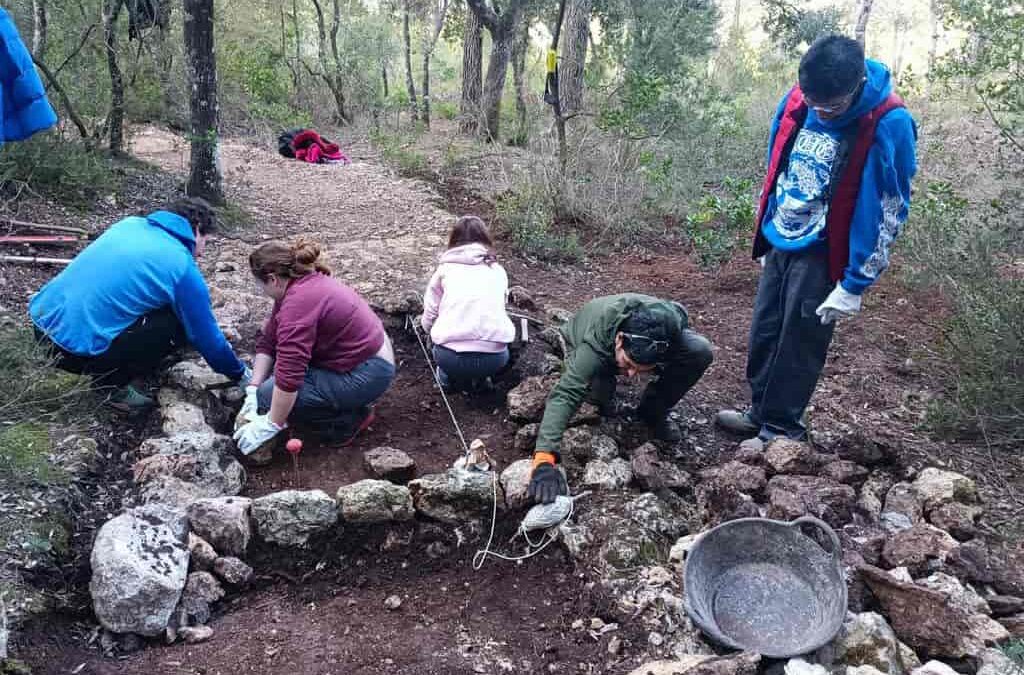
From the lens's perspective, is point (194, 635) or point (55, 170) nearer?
point (194, 635)

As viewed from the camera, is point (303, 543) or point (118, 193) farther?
point (118, 193)

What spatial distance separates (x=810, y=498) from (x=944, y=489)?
1.90ft

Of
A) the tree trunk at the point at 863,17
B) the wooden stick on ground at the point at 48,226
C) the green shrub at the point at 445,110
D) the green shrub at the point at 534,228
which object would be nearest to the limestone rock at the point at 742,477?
the green shrub at the point at 534,228

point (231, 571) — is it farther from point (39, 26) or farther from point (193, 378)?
point (39, 26)

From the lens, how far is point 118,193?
5.92 meters

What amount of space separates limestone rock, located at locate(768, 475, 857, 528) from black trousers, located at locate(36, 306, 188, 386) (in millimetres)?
2653

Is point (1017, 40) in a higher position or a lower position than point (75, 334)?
higher

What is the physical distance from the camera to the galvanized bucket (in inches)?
91.0

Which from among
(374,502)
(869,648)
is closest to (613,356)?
(374,502)

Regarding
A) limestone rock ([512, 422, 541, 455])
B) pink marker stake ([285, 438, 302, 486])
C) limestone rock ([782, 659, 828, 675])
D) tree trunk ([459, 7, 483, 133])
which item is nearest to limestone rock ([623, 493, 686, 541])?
limestone rock ([512, 422, 541, 455])

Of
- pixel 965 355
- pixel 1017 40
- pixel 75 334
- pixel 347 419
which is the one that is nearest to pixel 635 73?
pixel 1017 40

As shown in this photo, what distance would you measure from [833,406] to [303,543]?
107 inches

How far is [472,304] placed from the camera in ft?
11.7

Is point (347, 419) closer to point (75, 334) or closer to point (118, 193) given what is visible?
point (75, 334)
